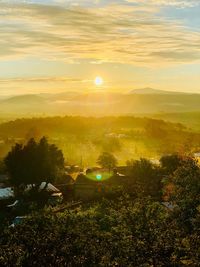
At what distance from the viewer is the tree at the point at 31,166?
5012 centimetres

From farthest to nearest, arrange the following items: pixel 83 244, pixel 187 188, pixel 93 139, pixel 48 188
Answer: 1. pixel 93 139
2. pixel 48 188
3. pixel 187 188
4. pixel 83 244

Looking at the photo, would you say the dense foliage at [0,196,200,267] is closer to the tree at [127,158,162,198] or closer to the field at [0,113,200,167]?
the tree at [127,158,162,198]

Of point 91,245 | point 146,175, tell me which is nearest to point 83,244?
point 91,245

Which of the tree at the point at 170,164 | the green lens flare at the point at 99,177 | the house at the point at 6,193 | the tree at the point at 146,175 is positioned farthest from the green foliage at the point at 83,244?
the tree at the point at 170,164

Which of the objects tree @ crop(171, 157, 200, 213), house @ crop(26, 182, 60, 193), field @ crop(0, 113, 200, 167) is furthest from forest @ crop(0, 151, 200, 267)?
field @ crop(0, 113, 200, 167)

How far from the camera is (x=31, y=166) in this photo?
50.8m

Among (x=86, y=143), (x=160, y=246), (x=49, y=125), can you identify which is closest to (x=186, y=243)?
(x=160, y=246)

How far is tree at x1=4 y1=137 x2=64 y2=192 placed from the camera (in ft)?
164

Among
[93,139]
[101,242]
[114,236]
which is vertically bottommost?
[93,139]

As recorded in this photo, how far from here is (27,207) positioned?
4178 cm

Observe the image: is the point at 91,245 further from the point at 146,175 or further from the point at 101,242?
the point at 146,175

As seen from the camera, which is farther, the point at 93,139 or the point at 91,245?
the point at 93,139

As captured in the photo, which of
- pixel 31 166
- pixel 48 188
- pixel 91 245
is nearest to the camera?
pixel 91 245

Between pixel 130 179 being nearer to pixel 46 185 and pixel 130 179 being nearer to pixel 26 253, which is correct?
pixel 46 185
